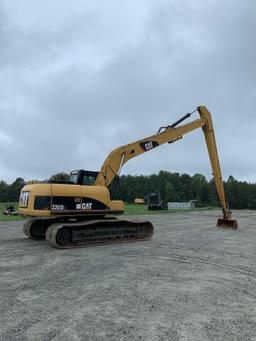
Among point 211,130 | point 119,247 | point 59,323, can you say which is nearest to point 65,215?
point 119,247

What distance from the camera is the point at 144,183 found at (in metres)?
130

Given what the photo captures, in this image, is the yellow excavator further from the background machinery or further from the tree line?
the tree line

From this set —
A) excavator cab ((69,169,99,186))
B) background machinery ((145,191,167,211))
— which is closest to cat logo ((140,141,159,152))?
excavator cab ((69,169,99,186))

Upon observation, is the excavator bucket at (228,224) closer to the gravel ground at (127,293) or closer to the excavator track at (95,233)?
the excavator track at (95,233)

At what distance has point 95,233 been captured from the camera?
14305 millimetres

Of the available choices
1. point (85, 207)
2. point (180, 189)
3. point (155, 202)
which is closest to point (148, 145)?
point (85, 207)

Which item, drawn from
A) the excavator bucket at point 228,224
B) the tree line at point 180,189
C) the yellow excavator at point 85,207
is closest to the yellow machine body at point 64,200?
the yellow excavator at point 85,207

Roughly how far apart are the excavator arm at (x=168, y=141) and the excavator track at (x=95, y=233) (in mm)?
1815

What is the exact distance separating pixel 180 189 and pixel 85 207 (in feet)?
391

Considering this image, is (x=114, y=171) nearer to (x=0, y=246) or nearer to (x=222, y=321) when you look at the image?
(x=0, y=246)

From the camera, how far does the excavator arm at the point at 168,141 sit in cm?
1605

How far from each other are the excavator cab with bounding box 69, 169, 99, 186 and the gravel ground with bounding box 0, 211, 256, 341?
3.10 metres

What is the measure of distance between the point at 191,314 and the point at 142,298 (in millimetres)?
1153

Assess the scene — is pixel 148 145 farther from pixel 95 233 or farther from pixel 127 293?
pixel 127 293
